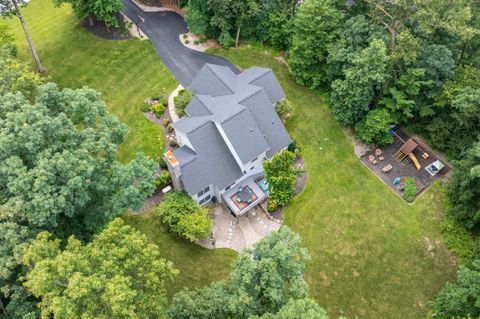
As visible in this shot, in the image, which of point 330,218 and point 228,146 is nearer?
point 228,146

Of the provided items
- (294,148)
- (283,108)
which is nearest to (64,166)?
(294,148)

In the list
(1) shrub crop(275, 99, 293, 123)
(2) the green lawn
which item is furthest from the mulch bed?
(1) shrub crop(275, 99, 293, 123)

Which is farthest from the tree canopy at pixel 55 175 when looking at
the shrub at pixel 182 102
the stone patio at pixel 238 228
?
the shrub at pixel 182 102

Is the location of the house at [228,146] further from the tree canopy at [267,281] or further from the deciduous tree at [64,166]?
the tree canopy at [267,281]

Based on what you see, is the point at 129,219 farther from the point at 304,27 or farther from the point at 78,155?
the point at 304,27

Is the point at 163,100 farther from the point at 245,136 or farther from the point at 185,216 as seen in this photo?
the point at 185,216

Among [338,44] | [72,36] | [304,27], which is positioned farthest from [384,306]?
[72,36]
